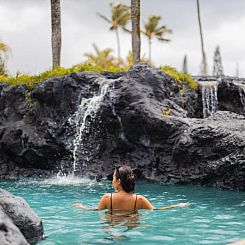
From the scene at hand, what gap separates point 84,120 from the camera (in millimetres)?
14891

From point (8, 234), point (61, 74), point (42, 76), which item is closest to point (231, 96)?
point (61, 74)

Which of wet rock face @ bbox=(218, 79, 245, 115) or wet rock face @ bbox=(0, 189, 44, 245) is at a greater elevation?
wet rock face @ bbox=(218, 79, 245, 115)

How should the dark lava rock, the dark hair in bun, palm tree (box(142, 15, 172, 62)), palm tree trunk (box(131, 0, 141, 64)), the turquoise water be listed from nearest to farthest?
1. the dark lava rock
2. the turquoise water
3. the dark hair in bun
4. palm tree trunk (box(131, 0, 141, 64))
5. palm tree (box(142, 15, 172, 62))

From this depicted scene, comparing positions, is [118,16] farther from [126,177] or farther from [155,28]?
[126,177]

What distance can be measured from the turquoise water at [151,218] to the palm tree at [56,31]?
7.71m

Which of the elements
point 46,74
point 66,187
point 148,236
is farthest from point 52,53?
point 148,236

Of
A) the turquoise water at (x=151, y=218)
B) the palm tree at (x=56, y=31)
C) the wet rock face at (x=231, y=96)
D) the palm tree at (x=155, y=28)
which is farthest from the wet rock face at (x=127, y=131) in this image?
the palm tree at (x=155, y=28)

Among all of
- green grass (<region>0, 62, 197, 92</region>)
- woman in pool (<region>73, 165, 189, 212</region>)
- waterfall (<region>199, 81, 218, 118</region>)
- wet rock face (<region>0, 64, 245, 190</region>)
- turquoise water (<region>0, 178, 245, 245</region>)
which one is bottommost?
turquoise water (<region>0, 178, 245, 245</region>)

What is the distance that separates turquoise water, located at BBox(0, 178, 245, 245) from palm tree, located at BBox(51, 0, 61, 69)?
7709 millimetres

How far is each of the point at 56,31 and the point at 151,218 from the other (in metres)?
12.7

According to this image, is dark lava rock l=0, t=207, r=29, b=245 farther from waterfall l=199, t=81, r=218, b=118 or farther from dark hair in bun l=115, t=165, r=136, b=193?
waterfall l=199, t=81, r=218, b=118

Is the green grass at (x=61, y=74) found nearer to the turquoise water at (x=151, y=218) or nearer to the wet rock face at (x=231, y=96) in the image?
the wet rock face at (x=231, y=96)

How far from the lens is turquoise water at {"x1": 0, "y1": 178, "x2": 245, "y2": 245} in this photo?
20.2ft

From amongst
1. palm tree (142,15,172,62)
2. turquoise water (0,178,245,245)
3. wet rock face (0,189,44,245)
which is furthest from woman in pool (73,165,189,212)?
palm tree (142,15,172,62)
